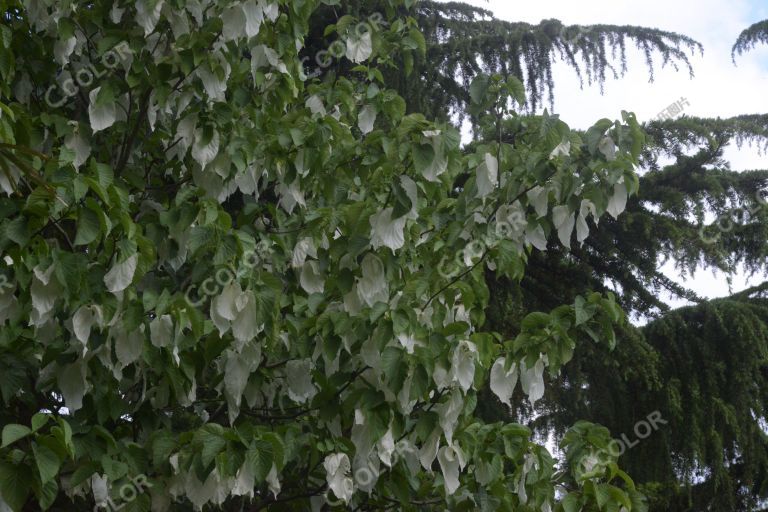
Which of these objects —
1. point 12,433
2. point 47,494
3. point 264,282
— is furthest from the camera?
point 264,282

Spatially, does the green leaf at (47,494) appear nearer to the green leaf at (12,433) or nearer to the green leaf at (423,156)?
the green leaf at (12,433)

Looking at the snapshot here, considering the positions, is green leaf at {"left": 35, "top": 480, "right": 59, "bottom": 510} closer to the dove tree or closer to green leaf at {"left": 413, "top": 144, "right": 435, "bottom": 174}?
the dove tree

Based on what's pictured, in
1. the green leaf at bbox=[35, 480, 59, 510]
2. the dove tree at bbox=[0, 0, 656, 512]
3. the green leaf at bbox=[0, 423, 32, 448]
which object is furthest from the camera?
the dove tree at bbox=[0, 0, 656, 512]

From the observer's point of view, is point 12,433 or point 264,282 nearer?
point 12,433

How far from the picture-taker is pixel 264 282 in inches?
114

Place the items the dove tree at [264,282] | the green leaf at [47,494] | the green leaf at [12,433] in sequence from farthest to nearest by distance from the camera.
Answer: the dove tree at [264,282], the green leaf at [47,494], the green leaf at [12,433]

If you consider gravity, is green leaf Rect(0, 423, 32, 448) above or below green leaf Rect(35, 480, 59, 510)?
above

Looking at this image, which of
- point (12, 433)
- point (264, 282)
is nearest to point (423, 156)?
point (264, 282)

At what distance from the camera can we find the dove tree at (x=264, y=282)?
269cm

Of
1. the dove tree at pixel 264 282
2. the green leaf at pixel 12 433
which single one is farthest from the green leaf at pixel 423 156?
the green leaf at pixel 12 433

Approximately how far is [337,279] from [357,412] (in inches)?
16.1

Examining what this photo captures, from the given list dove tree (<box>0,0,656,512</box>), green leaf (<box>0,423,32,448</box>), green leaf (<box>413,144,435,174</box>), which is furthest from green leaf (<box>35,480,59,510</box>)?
green leaf (<box>413,144,435,174</box>)

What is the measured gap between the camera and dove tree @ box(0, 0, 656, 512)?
8.84ft

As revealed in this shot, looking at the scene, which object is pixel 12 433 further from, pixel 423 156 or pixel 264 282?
pixel 423 156
